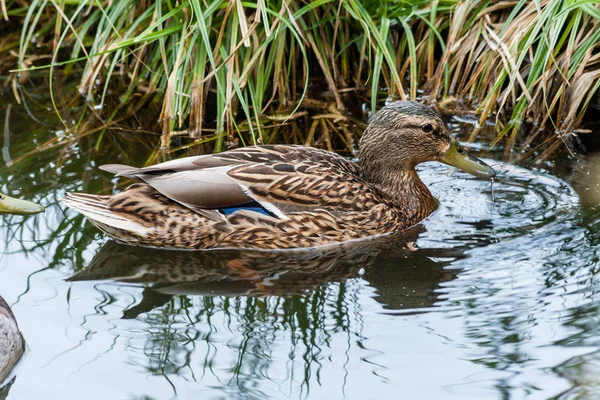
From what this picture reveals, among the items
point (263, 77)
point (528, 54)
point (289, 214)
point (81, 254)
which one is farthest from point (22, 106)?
point (528, 54)

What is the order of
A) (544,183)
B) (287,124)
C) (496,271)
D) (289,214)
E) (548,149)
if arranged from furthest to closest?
1. (287,124)
2. (548,149)
3. (544,183)
4. (289,214)
5. (496,271)

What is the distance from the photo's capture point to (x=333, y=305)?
507 cm

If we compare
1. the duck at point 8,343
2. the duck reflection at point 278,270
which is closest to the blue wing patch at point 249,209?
the duck reflection at point 278,270

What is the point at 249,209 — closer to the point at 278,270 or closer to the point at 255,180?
the point at 255,180

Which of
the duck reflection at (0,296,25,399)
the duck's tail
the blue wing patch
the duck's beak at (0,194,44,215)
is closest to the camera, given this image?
the duck reflection at (0,296,25,399)

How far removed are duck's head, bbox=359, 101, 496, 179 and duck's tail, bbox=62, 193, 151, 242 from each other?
1.48 m

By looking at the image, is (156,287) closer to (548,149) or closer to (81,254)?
(81,254)

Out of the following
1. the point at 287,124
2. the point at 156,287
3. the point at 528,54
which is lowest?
the point at 156,287

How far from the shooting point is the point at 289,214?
5789 mm

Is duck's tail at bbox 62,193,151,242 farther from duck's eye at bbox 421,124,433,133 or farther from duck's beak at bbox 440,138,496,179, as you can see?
duck's beak at bbox 440,138,496,179

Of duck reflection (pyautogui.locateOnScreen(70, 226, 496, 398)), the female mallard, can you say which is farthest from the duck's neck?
duck reflection (pyautogui.locateOnScreen(70, 226, 496, 398))

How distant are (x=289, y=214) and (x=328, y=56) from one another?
2.08 metres

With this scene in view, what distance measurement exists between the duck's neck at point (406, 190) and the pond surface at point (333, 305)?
0.10 meters

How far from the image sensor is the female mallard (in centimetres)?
567
